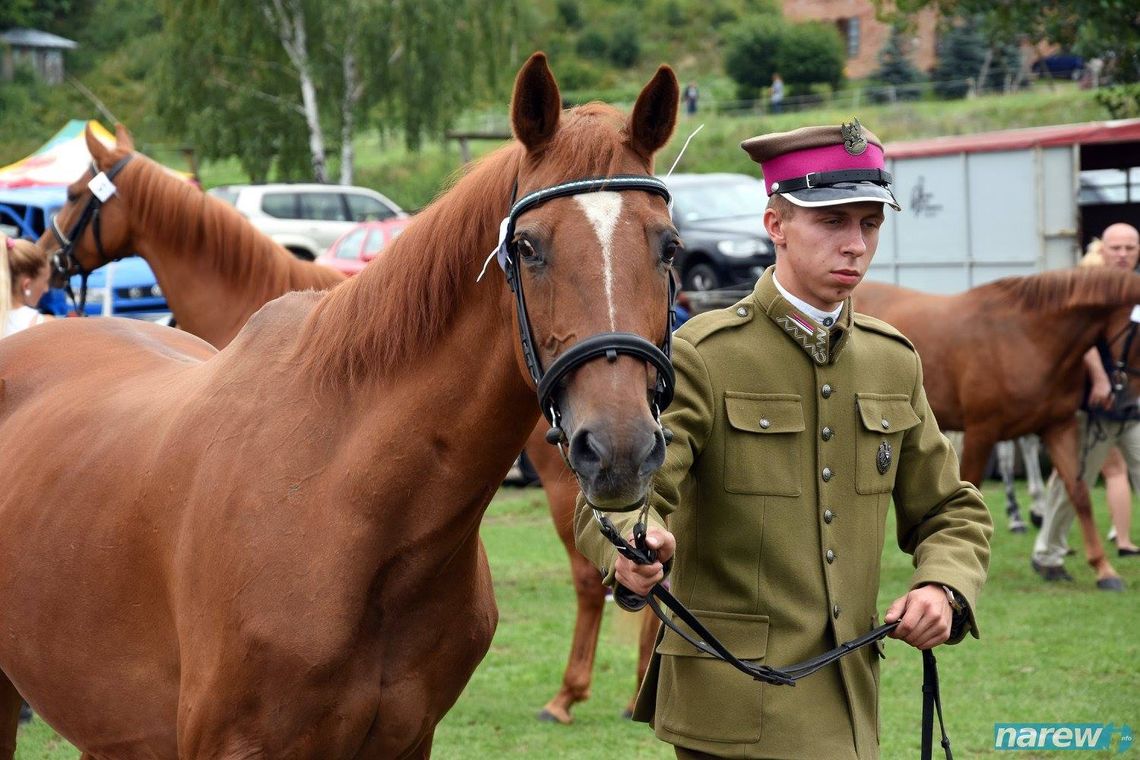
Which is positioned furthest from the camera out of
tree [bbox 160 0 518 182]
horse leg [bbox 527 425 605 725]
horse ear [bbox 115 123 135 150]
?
tree [bbox 160 0 518 182]

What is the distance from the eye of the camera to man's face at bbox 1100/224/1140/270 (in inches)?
339

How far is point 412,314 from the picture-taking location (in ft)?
8.24

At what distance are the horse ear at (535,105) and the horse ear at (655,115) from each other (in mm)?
142

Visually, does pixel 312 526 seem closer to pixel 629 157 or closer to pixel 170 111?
pixel 629 157

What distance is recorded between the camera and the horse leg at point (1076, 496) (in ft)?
26.5

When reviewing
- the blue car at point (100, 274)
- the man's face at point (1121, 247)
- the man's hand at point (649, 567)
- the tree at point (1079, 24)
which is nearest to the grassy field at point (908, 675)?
the man's face at point (1121, 247)

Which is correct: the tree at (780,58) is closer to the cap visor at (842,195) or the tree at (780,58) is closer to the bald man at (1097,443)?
the bald man at (1097,443)

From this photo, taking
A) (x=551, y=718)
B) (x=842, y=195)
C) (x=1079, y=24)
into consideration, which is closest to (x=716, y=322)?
(x=842, y=195)

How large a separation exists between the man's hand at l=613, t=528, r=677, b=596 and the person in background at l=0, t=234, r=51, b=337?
402 cm

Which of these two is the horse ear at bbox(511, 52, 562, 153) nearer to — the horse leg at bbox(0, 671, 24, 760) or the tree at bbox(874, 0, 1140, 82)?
the horse leg at bbox(0, 671, 24, 760)

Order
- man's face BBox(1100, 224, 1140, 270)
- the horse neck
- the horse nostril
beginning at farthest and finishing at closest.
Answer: man's face BBox(1100, 224, 1140, 270) < the horse neck < the horse nostril

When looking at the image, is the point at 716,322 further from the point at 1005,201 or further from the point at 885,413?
the point at 1005,201

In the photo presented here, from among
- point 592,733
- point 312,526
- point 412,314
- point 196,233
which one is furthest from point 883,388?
point 196,233

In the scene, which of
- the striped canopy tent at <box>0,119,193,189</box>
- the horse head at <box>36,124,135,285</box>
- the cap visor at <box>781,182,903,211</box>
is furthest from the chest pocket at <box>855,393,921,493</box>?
the striped canopy tent at <box>0,119,193,189</box>
